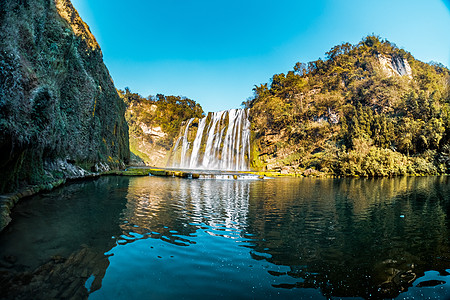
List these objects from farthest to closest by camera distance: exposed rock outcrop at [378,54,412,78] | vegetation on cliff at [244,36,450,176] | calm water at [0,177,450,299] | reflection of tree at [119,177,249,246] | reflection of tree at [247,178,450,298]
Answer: exposed rock outcrop at [378,54,412,78] → vegetation on cliff at [244,36,450,176] → reflection of tree at [119,177,249,246] → reflection of tree at [247,178,450,298] → calm water at [0,177,450,299]

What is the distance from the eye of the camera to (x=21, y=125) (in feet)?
28.2

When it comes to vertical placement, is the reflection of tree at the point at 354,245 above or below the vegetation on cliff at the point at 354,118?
below

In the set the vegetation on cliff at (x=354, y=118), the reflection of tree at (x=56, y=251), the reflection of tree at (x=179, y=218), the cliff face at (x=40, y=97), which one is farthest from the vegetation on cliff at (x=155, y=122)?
the reflection of tree at (x=56, y=251)

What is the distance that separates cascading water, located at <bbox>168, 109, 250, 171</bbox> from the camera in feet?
198

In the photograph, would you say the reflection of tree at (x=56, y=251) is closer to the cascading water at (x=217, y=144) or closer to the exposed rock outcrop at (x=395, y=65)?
the cascading water at (x=217, y=144)

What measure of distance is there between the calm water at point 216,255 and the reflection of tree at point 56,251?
0.02m

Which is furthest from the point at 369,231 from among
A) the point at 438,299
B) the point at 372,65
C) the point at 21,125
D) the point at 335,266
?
the point at 372,65

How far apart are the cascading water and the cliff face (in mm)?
35973

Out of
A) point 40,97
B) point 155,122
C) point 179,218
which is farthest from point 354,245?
point 155,122

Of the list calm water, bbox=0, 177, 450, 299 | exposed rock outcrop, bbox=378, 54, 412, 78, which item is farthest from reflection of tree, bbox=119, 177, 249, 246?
exposed rock outcrop, bbox=378, 54, 412, 78

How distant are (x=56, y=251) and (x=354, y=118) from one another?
56.5m

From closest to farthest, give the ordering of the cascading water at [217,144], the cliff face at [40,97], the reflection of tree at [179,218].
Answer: the reflection of tree at [179,218], the cliff face at [40,97], the cascading water at [217,144]

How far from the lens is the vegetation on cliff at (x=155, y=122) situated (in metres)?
80.5

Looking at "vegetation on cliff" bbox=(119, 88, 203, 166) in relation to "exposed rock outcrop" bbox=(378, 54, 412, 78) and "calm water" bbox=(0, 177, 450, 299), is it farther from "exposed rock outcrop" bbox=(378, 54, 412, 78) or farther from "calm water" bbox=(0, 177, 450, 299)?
"calm water" bbox=(0, 177, 450, 299)
